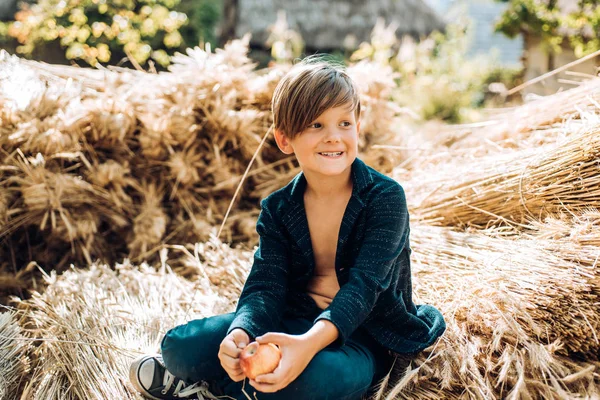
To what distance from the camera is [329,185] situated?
1.80 metres

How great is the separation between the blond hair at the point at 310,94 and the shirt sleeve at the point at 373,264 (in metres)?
0.29

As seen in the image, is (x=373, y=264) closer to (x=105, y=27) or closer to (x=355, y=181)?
(x=355, y=181)

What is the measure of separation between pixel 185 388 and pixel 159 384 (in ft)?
0.25

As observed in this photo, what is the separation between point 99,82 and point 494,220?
2.11 m

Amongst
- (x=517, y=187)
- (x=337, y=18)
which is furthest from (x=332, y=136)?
(x=337, y=18)

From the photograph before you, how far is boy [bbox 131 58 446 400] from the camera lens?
156cm

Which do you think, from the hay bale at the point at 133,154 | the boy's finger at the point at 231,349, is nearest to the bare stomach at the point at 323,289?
the boy's finger at the point at 231,349

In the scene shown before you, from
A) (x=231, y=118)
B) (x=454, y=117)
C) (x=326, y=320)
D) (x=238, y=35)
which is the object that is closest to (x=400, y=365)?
(x=326, y=320)

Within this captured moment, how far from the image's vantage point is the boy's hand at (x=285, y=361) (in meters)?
1.44

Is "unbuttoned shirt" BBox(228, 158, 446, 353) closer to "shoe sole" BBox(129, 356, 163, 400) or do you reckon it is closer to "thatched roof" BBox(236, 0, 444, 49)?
"shoe sole" BBox(129, 356, 163, 400)

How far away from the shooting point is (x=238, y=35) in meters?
8.99

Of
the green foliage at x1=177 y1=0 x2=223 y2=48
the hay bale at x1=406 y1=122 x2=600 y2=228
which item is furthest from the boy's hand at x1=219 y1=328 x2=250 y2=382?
the green foliage at x1=177 y1=0 x2=223 y2=48

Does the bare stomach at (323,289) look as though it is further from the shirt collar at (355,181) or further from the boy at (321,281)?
the shirt collar at (355,181)

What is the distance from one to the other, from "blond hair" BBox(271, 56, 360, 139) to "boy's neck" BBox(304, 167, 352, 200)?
0.16 meters
